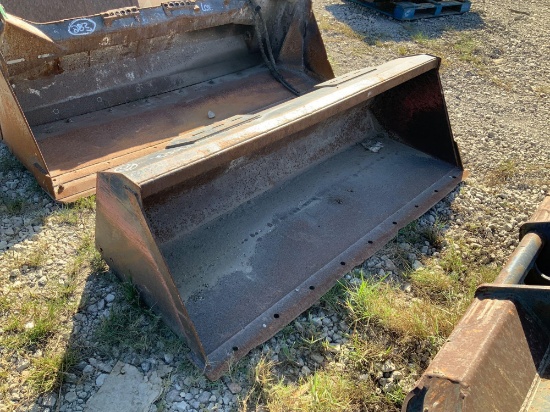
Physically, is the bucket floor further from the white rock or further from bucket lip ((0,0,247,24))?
bucket lip ((0,0,247,24))

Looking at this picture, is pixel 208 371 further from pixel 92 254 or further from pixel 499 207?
pixel 499 207

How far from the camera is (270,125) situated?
96.6 inches

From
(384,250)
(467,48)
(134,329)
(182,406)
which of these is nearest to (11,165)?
(134,329)

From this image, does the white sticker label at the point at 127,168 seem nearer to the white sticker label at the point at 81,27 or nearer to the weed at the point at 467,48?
the white sticker label at the point at 81,27

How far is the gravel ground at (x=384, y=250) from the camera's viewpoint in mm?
2223

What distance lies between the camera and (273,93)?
427cm

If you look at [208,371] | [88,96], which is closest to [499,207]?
[208,371]

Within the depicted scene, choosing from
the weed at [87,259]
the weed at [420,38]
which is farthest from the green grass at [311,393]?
the weed at [420,38]

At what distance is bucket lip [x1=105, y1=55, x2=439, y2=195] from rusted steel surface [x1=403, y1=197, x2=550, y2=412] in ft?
3.92

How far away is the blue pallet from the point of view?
721 cm

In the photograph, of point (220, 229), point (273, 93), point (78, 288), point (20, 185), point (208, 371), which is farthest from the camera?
point (273, 93)

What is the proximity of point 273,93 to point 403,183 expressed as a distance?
4.87 feet

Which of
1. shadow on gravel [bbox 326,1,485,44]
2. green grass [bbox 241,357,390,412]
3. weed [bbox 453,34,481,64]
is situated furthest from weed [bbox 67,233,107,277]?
weed [bbox 453,34,481,64]

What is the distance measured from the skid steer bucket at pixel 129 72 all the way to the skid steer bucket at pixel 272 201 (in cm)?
85
